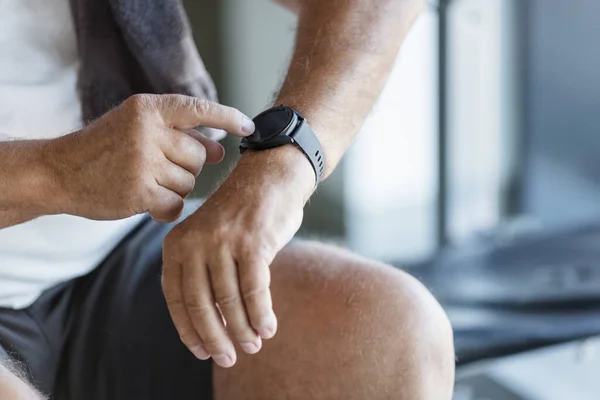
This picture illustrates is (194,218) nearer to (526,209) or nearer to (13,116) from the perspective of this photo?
(13,116)

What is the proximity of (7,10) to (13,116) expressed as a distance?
4.6 inches

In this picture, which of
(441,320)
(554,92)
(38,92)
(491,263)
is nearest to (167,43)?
(38,92)

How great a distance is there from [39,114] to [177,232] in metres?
0.31

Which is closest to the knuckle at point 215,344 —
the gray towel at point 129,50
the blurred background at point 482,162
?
the gray towel at point 129,50

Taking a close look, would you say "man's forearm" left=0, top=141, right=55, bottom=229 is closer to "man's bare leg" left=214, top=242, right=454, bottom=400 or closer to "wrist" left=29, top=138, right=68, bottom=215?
"wrist" left=29, top=138, right=68, bottom=215

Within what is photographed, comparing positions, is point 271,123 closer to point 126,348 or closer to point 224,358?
point 224,358

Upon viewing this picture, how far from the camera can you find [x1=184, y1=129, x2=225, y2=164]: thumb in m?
0.70

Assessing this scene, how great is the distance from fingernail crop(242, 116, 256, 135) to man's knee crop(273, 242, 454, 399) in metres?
0.20

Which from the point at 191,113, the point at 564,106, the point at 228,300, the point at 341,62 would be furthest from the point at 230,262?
the point at 564,106

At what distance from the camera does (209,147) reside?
2.33 ft

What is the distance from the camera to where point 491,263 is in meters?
1.98

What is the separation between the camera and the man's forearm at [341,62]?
2.64 ft

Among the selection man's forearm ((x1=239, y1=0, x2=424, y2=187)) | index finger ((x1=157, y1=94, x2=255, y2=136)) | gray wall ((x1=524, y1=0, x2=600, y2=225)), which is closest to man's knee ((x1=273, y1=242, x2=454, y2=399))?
man's forearm ((x1=239, y1=0, x2=424, y2=187))

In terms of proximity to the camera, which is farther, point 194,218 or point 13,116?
point 13,116
